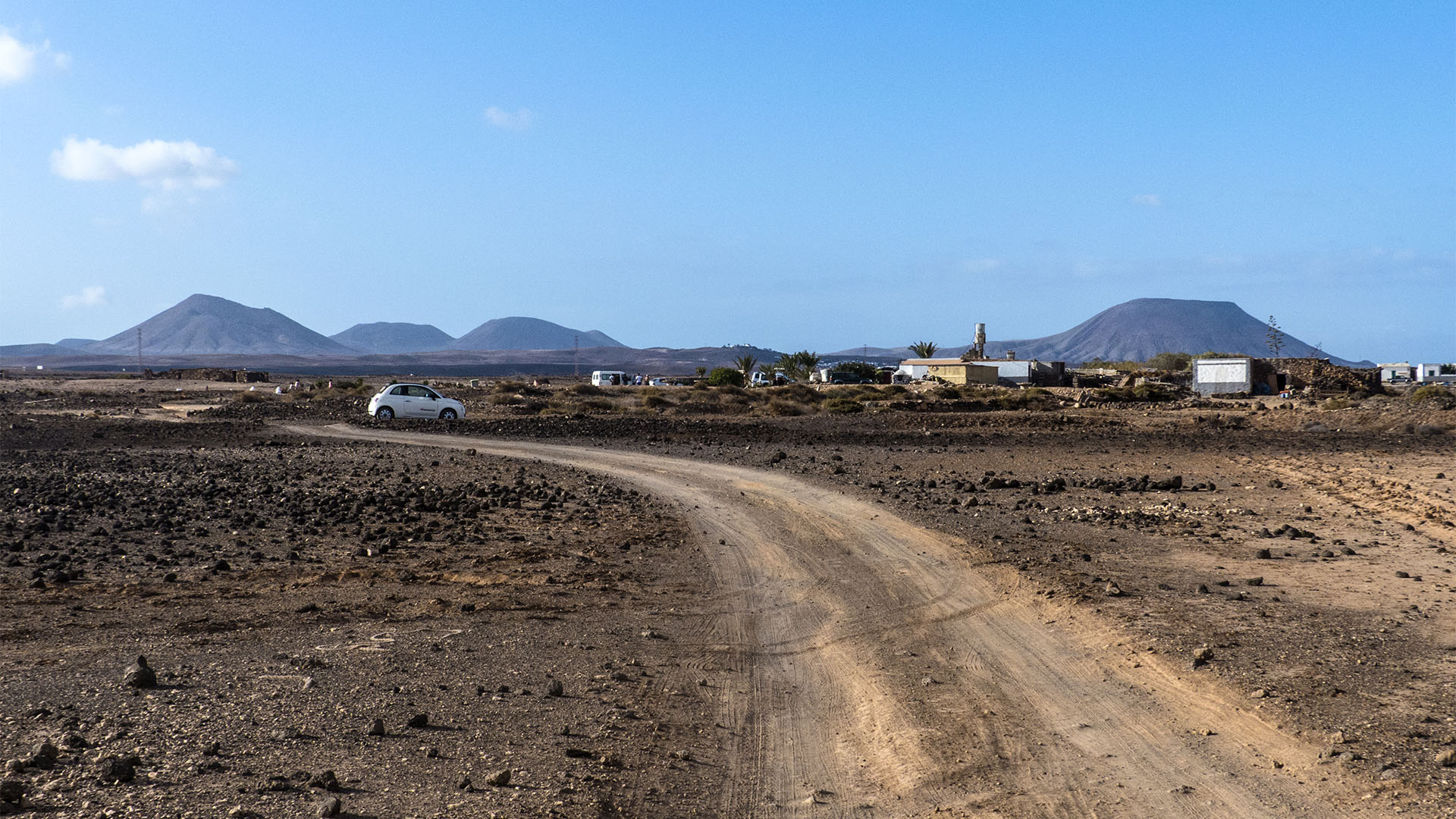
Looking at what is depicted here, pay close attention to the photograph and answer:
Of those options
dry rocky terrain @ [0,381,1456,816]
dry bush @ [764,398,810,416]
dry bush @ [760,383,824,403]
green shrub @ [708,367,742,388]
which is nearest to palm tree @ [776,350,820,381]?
green shrub @ [708,367,742,388]

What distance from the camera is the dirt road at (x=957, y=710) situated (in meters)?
5.75

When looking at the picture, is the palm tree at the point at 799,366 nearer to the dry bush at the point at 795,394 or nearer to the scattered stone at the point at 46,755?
the dry bush at the point at 795,394

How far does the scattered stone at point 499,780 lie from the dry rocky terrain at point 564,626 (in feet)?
0.08

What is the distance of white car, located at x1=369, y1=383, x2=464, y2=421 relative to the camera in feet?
130

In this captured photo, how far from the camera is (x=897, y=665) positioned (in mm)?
8375

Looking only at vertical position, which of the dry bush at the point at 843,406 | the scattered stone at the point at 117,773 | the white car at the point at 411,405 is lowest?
the dry bush at the point at 843,406

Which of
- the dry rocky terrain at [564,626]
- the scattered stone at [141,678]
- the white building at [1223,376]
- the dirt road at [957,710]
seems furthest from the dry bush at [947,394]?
the scattered stone at [141,678]

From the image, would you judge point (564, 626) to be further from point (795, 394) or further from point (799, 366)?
point (799, 366)

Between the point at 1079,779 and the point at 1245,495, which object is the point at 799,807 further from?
the point at 1245,495

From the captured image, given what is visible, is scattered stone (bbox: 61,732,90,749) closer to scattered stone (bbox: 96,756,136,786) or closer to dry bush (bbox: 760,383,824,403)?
scattered stone (bbox: 96,756,136,786)

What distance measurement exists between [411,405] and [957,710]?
1397 inches

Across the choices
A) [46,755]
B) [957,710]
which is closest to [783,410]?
[957,710]

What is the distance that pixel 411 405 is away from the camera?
131ft

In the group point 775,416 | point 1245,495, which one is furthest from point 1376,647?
point 775,416
